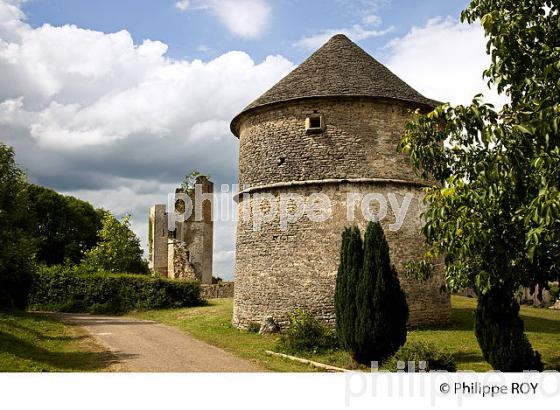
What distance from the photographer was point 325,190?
15625 mm

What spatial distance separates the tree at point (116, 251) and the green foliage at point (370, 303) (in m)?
25.9

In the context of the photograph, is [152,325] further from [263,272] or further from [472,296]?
[472,296]

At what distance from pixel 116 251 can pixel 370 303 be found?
1088 inches

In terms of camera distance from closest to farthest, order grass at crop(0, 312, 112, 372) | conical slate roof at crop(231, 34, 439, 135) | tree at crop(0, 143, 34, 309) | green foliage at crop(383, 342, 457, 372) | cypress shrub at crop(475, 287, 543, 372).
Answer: cypress shrub at crop(475, 287, 543, 372), green foliage at crop(383, 342, 457, 372), grass at crop(0, 312, 112, 372), conical slate roof at crop(231, 34, 439, 135), tree at crop(0, 143, 34, 309)

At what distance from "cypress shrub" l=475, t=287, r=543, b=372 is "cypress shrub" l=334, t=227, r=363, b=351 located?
2.82 meters

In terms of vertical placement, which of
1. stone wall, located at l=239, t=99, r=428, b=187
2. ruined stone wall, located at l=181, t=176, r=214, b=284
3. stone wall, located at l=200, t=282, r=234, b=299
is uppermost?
stone wall, located at l=239, t=99, r=428, b=187

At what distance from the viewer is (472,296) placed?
1089 inches

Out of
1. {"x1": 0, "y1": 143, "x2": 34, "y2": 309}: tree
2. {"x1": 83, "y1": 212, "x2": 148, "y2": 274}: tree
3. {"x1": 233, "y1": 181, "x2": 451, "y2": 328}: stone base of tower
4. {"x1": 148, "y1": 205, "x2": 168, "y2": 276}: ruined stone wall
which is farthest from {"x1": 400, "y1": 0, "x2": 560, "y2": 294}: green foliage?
{"x1": 148, "y1": 205, "x2": 168, "y2": 276}: ruined stone wall

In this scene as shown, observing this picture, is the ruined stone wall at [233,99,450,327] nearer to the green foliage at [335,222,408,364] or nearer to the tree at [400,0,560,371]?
the green foliage at [335,222,408,364]

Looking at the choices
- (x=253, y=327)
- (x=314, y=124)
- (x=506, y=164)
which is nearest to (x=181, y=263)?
(x=253, y=327)

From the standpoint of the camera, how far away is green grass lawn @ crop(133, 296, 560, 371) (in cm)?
1177

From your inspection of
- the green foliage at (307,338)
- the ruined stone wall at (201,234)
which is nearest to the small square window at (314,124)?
the green foliage at (307,338)

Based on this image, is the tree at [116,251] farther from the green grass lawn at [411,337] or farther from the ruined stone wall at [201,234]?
the green grass lawn at [411,337]

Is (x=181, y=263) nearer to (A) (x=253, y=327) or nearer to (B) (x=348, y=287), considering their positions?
(A) (x=253, y=327)
